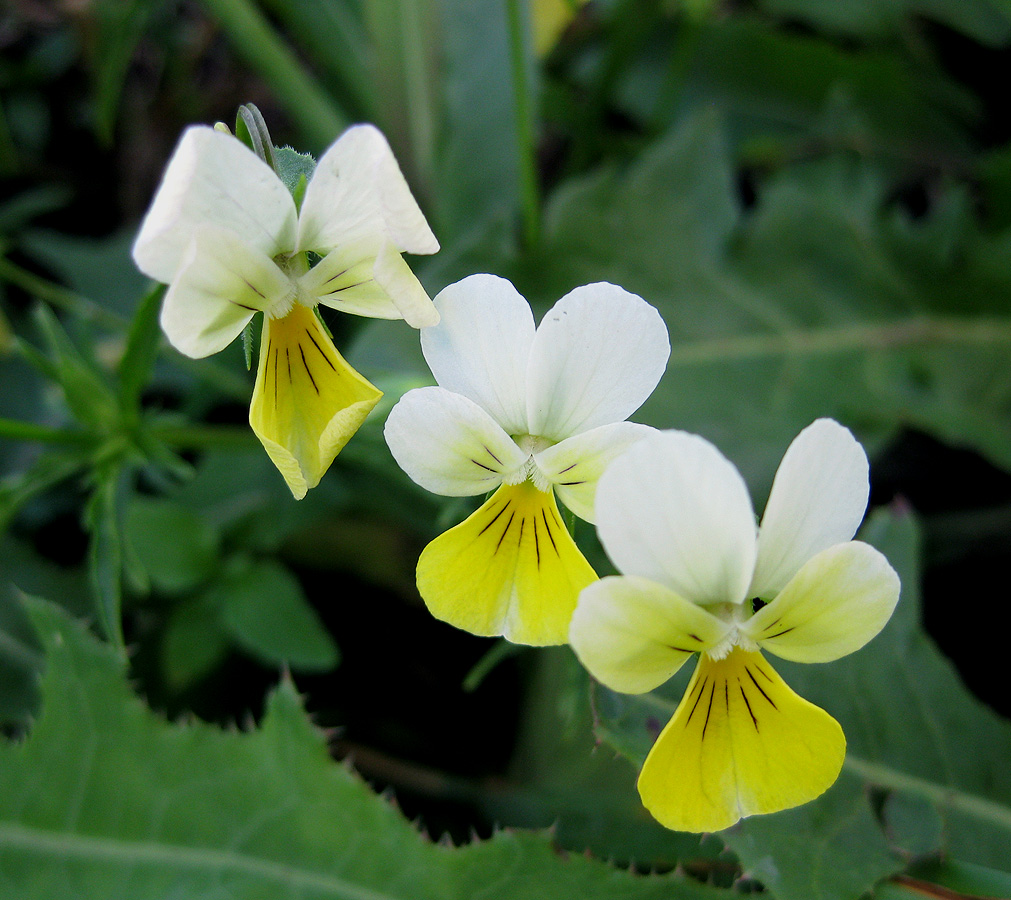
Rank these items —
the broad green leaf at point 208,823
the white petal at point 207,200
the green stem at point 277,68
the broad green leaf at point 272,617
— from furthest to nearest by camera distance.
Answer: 1. the green stem at point 277,68
2. the broad green leaf at point 272,617
3. the broad green leaf at point 208,823
4. the white petal at point 207,200

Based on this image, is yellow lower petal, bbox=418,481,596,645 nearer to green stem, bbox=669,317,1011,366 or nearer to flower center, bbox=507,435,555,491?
flower center, bbox=507,435,555,491

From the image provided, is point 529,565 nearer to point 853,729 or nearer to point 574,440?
point 574,440

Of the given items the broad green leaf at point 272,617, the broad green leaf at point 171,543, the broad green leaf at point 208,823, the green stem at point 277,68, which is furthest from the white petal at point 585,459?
the green stem at point 277,68

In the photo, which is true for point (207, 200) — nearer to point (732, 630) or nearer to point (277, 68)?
point (732, 630)

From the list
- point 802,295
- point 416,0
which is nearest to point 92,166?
point 416,0

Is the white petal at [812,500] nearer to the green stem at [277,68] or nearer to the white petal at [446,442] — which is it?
the white petal at [446,442]

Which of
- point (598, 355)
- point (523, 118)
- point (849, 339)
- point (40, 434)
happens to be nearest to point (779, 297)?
point (849, 339)
